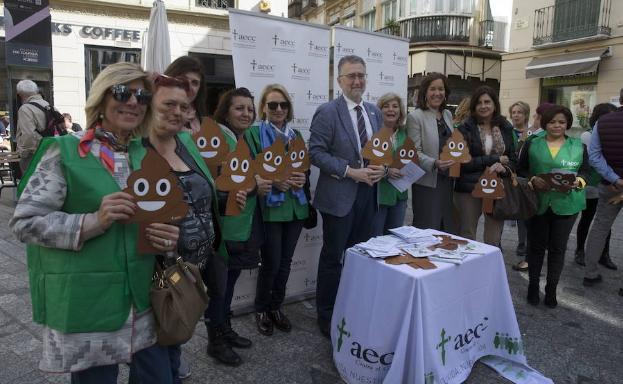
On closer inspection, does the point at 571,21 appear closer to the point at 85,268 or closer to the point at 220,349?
the point at 220,349

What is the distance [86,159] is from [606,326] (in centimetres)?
383

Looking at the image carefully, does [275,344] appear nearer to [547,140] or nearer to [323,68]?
[323,68]

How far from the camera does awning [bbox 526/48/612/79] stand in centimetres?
1238

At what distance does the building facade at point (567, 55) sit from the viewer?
12.4m

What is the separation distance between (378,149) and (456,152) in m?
0.80

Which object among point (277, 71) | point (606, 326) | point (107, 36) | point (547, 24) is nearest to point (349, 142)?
point (277, 71)

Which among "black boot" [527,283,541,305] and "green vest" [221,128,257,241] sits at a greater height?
"green vest" [221,128,257,241]

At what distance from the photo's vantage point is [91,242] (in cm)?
145

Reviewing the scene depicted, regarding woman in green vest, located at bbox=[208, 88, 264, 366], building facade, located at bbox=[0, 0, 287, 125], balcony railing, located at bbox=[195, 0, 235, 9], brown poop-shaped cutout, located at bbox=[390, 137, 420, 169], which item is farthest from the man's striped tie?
balcony railing, located at bbox=[195, 0, 235, 9]

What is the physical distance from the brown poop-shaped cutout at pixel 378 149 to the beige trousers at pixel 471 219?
3.88 ft

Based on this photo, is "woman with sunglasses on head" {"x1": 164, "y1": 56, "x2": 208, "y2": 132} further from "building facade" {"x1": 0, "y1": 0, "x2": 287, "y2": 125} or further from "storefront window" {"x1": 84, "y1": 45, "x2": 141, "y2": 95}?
"storefront window" {"x1": 84, "y1": 45, "x2": 141, "y2": 95}

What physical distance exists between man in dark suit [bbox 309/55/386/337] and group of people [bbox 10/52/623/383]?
0.01 metres

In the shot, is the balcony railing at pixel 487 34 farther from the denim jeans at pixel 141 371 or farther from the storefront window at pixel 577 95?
the denim jeans at pixel 141 371

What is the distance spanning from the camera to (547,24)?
46.8 ft
